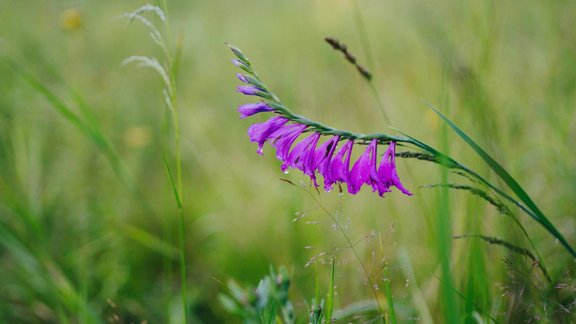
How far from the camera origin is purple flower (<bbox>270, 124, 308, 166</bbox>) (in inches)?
44.9

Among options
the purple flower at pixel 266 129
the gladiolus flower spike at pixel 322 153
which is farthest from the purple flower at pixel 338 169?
the purple flower at pixel 266 129

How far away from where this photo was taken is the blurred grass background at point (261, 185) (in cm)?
186

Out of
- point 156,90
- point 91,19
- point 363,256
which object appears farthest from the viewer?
point 91,19

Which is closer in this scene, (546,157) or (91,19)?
(546,157)

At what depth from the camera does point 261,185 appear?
116 inches

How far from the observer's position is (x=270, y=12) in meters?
6.10

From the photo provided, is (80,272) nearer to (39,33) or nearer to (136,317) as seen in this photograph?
(136,317)

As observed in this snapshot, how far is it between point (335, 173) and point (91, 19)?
481cm

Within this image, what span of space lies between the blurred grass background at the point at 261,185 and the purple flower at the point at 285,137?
0.97 ft

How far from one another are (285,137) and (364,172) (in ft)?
0.60

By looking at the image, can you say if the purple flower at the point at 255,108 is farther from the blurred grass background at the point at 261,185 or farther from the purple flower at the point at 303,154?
the blurred grass background at the point at 261,185

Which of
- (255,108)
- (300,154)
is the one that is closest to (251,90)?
(255,108)

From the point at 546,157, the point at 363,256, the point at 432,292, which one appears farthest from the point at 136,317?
the point at 546,157

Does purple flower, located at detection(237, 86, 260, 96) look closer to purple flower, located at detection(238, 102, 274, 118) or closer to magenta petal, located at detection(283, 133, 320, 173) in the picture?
purple flower, located at detection(238, 102, 274, 118)
